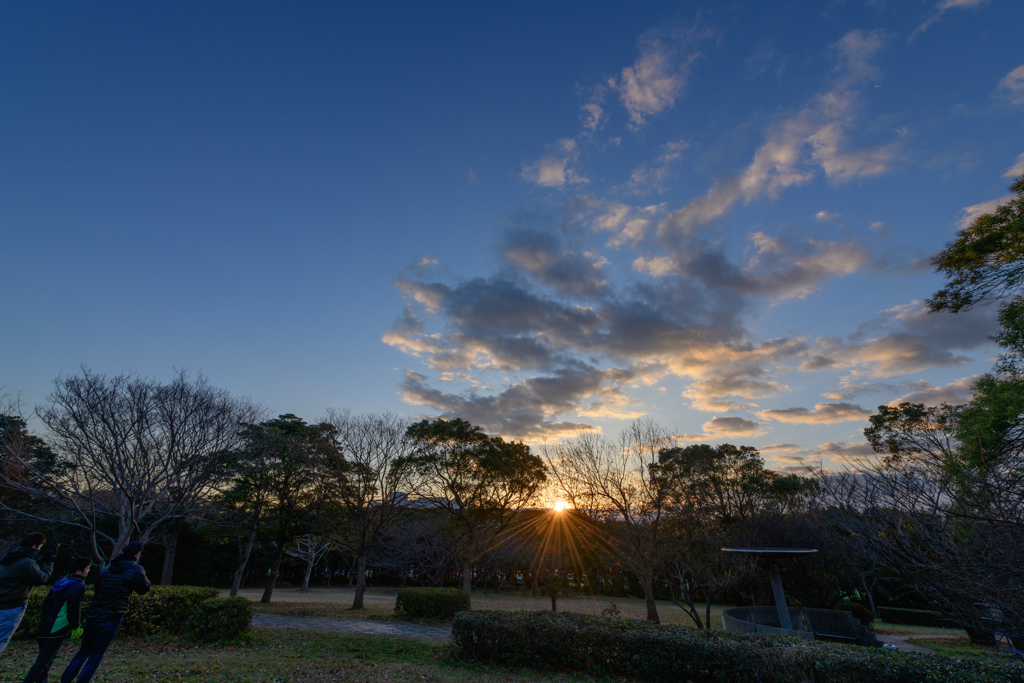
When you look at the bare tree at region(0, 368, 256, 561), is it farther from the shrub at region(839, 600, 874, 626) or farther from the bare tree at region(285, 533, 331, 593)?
the shrub at region(839, 600, 874, 626)

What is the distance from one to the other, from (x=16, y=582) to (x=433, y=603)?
12204mm

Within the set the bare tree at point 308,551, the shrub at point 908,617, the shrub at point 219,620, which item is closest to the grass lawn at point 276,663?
the shrub at point 219,620

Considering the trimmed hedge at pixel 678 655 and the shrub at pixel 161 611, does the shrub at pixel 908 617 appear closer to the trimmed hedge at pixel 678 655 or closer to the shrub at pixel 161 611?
the trimmed hedge at pixel 678 655

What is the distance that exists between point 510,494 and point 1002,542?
692 inches

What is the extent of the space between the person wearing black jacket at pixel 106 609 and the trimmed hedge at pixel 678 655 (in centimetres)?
564

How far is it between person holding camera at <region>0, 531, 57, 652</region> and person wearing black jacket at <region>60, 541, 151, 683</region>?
0.64m

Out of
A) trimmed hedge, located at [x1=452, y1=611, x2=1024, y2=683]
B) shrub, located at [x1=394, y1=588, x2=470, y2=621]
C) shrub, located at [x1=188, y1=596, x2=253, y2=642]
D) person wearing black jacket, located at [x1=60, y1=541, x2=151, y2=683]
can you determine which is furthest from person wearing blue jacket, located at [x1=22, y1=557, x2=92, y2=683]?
shrub, located at [x1=394, y1=588, x2=470, y2=621]

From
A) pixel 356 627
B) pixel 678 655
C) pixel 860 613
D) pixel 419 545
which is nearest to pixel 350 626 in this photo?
pixel 356 627

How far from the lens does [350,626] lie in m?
13.1

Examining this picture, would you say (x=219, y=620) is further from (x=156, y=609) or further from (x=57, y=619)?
(x=57, y=619)

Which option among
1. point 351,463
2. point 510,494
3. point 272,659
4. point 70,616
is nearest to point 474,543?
point 510,494

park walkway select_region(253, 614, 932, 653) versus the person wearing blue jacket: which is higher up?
the person wearing blue jacket

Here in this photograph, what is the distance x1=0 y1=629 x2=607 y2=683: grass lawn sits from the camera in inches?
269

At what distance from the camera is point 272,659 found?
8.08m
